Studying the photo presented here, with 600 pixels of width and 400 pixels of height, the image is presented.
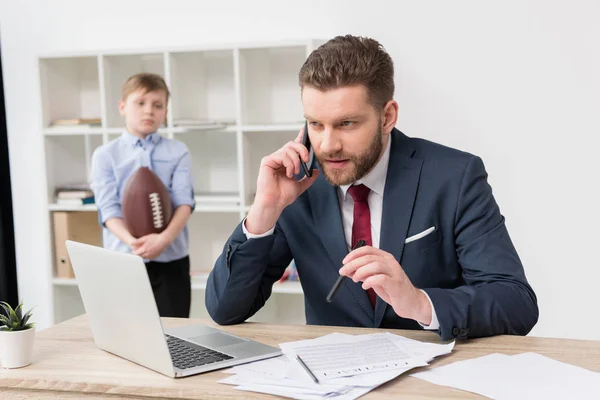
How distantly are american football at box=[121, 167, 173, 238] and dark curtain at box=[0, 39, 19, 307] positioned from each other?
5.23ft

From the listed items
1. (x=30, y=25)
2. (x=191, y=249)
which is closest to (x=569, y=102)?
(x=191, y=249)

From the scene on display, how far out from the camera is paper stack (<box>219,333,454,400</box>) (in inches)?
49.8

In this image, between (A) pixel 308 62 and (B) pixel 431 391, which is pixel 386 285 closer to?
(B) pixel 431 391

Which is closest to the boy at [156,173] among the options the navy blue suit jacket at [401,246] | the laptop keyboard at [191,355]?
the navy blue suit jacket at [401,246]

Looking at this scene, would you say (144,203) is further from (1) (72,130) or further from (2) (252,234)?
(2) (252,234)

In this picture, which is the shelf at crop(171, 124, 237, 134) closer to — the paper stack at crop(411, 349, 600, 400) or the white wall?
the white wall

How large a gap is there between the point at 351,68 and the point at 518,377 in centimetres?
86

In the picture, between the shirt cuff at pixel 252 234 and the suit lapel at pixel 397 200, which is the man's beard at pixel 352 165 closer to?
the suit lapel at pixel 397 200

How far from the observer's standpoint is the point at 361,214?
74.4 inches

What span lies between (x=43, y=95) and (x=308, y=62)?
2517 millimetres

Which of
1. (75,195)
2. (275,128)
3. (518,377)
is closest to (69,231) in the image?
(75,195)

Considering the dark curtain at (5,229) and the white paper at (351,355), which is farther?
the dark curtain at (5,229)

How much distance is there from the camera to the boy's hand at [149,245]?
310cm

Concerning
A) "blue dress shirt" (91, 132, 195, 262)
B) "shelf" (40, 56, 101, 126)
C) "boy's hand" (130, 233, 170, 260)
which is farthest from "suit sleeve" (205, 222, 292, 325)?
A: "shelf" (40, 56, 101, 126)
